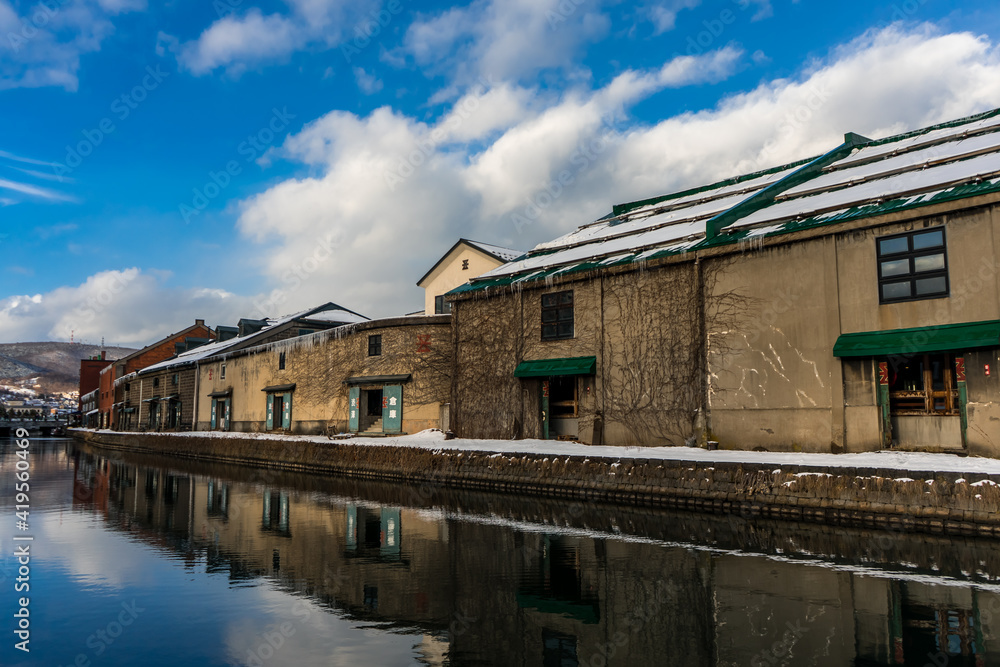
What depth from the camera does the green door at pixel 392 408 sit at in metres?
31.6

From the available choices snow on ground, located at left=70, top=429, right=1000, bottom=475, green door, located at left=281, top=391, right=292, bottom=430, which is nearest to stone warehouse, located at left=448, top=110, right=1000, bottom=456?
snow on ground, located at left=70, top=429, right=1000, bottom=475

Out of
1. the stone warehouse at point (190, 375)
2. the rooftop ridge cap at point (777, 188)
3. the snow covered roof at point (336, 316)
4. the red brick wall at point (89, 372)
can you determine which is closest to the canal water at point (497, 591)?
the rooftop ridge cap at point (777, 188)

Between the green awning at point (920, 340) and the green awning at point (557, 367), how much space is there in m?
7.90

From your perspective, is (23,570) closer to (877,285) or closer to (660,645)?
(660,645)

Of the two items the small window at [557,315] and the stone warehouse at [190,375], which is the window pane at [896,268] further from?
the stone warehouse at [190,375]

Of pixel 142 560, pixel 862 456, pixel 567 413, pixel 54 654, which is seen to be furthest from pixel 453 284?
pixel 54 654

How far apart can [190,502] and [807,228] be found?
17.6 meters

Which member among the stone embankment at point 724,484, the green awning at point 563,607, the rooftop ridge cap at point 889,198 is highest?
the rooftop ridge cap at point 889,198

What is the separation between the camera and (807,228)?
18641 mm

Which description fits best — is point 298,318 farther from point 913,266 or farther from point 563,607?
point 563,607

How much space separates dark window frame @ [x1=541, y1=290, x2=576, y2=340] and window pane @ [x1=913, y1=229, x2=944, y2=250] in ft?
34.5

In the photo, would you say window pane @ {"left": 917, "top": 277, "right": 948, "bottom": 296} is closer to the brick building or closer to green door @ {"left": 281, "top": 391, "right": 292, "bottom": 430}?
green door @ {"left": 281, "top": 391, "right": 292, "bottom": 430}

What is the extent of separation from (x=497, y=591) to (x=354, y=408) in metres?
25.8

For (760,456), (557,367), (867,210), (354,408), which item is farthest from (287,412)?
(867,210)
